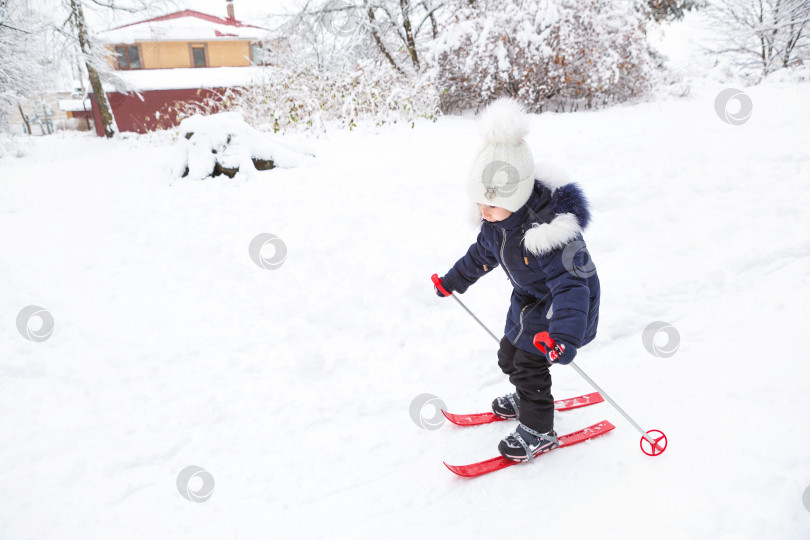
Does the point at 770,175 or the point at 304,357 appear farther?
the point at 770,175

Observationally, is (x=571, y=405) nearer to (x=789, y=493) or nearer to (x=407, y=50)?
(x=789, y=493)

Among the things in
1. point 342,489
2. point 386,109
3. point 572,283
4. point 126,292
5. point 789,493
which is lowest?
point 342,489

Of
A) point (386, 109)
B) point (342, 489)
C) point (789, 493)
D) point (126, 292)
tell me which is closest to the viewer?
point (789, 493)

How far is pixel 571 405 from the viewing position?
10.0ft

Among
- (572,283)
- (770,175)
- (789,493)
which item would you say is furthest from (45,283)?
(770,175)

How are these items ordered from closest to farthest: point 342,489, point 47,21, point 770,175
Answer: point 342,489, point 770,175, point 47,21

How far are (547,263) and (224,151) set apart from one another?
5.36 m

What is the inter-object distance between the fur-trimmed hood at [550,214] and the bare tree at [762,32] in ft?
42.1

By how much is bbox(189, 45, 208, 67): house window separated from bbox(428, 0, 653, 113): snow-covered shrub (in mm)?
24094

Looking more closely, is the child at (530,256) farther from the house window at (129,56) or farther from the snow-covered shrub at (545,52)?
the house window at (129,56)

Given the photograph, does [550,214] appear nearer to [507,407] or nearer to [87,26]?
[507,407]

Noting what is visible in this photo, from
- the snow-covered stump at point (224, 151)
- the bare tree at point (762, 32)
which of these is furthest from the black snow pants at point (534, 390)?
the bare tree at point (762, 32)

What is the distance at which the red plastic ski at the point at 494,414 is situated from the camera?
2981 millimetres

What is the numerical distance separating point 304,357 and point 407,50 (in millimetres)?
11011
